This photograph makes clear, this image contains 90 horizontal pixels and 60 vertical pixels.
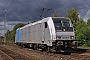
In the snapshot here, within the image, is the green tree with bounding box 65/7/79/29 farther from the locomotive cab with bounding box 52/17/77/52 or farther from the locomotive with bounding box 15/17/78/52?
the locomotive cab with bounding box 52/17/77/52

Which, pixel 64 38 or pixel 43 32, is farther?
pixel 43 32

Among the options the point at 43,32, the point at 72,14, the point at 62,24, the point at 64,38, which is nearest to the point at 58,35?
the point at 64,38

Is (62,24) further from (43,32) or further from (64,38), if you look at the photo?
(43,32)

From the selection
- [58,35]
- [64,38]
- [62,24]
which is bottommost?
[64,38]

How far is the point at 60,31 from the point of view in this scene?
57.6ft

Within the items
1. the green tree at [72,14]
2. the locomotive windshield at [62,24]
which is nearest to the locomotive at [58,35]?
the locomotive windshield at [62,24]

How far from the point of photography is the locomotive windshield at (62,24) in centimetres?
1786

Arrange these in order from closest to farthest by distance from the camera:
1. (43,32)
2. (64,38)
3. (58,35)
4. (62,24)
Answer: (58,35)
(64,38)
(62,24)
(43,32)

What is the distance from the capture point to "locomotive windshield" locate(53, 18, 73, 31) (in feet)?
58.6

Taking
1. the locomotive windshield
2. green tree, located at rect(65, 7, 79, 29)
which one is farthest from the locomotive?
green tree, located at rect(65, 7, 79, 29)

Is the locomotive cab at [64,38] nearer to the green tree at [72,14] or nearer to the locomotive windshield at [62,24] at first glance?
the locomotive windshield at [62,24]

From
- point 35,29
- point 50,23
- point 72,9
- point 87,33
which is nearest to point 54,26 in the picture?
point 50,23

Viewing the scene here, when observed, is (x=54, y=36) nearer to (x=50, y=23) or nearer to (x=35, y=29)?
(x=50, y=23)

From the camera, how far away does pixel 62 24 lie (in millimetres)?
18359
